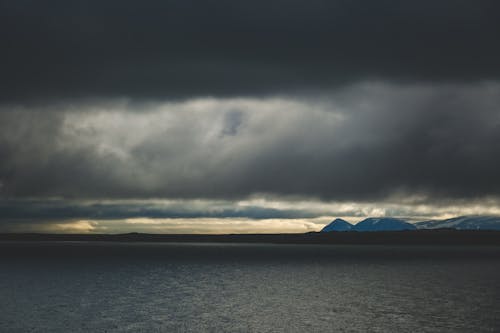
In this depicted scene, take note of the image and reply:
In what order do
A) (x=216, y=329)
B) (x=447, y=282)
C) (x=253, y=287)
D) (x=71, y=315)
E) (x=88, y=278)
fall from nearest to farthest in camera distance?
(x=216, y=329), (x=71, y=315), (x=253, y=287), (x=447, y=282), (x=88, y=278)

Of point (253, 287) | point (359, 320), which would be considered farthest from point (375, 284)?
point (359, 320)

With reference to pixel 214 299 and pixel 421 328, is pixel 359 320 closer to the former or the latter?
pixel 421 328

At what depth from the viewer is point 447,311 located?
73188 millimetres

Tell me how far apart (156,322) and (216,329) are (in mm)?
8151

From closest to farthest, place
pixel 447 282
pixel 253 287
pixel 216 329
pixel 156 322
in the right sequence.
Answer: pixel 216 329, pixel 156 322, pixel 253 287, pixel 447 282

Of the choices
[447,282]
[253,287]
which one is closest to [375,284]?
[447,282]

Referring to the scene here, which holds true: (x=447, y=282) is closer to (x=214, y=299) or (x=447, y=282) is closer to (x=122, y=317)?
(x=214, y=299)

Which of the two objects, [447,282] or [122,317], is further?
[447,282]

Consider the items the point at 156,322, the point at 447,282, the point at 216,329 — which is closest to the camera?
the point at 216,329

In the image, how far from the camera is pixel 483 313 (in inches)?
2771

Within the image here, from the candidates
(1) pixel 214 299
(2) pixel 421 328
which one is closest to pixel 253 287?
(1) pixel 214 299

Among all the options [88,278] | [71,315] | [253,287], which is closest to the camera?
[71,315]

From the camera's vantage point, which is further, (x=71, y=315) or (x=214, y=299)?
(x=214, y=299)

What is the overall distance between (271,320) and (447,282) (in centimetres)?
6236
